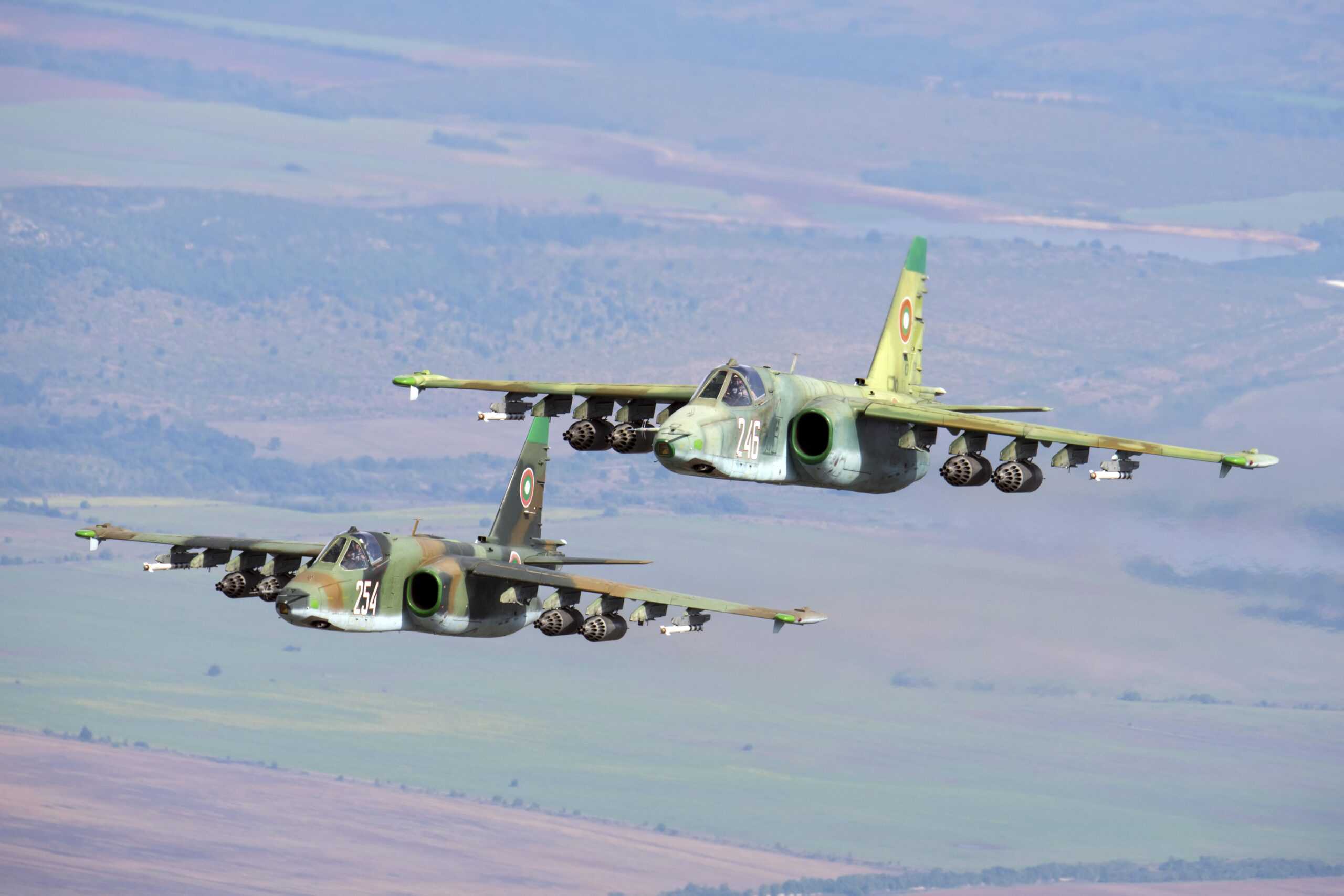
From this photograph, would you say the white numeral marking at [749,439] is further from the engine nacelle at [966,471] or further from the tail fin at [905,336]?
the tail fin at [905,336]

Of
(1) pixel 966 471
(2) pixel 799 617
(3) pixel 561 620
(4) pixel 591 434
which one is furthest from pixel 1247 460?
(3) pixel 561 620

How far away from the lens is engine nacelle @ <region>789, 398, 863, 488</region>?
89.4m

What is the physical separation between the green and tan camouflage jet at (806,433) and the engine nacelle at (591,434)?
56mm

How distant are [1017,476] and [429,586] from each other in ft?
73.2

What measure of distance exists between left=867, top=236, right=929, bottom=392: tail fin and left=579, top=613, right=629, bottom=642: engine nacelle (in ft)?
41.2

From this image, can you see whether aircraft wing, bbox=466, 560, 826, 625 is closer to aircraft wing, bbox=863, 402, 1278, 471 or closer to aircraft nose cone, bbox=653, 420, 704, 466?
aircraft nose cone, bbox=653, 420, 704, 466

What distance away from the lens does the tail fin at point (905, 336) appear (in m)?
97.1

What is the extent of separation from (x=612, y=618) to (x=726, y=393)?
361 inches

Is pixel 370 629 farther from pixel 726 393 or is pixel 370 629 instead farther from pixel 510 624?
pixel 726 393

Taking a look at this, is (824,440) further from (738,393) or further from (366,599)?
(366,599)

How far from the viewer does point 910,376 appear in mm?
98625

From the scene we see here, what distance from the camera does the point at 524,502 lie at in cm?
10725

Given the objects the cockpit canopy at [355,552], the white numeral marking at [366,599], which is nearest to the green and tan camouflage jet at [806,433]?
the cockpit canopy at [355,552]

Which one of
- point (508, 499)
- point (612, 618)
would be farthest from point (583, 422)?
point (508, 499)
